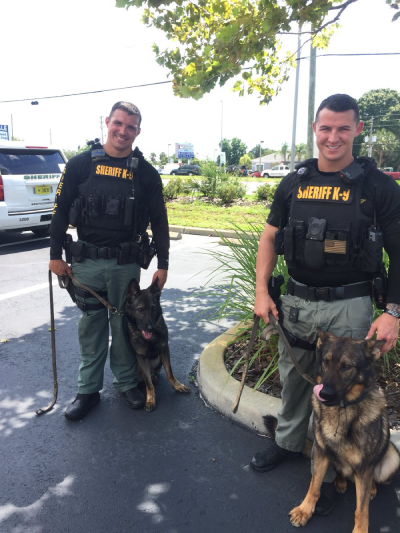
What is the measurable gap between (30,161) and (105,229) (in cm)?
649

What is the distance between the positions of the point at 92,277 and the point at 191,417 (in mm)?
1299

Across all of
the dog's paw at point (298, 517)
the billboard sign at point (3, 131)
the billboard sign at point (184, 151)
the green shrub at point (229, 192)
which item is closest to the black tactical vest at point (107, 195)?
the dog's paw at point (298, 517)

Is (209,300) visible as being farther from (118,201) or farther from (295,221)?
(295,221)

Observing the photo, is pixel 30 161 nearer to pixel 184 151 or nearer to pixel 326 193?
pixel 326 193

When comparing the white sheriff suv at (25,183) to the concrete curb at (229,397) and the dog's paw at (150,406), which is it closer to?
the concrete curb at (229,397)

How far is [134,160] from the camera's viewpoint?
3.06m

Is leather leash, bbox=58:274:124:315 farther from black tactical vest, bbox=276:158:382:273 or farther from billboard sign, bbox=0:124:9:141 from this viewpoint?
billboard sign, bbox=0:124:9:141

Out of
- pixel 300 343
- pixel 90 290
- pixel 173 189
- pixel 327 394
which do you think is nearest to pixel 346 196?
pixel 300 343

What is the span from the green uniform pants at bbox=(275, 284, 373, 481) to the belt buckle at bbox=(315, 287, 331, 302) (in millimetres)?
35

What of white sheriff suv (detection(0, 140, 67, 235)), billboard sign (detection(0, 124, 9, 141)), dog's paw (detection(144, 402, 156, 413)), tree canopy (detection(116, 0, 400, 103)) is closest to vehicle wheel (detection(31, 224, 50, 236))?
white sheriff suv (detection(0, 140, 67, 235))

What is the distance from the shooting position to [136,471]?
2.50m

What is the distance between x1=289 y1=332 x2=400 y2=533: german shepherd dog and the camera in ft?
6.32

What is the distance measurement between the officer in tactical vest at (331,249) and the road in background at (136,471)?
21 cm

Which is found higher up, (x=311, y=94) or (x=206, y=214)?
(x=311, y=94)
